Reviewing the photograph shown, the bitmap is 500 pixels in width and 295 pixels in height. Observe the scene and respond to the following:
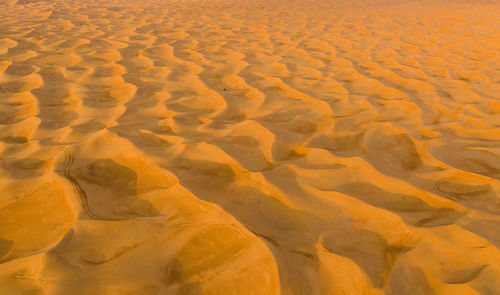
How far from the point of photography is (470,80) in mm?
2812

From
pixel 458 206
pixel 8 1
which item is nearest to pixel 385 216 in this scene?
pixel 458 206

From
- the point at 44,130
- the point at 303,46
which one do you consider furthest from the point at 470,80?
the point at 44,130

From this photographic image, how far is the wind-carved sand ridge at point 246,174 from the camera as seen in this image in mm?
976

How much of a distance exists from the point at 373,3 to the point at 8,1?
28.0 feet

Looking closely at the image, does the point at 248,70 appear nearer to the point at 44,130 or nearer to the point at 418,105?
the point at 418,105

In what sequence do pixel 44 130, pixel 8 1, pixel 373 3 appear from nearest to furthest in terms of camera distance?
pixel 44 130 → pixel 8 1 → pixel 373 3

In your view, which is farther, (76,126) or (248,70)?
(248,70)

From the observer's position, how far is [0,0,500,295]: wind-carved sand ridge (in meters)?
0.98

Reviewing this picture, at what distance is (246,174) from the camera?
1.42 m

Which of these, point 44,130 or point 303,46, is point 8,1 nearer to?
point 303,46

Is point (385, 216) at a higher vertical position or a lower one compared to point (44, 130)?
higher

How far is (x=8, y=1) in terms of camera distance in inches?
300

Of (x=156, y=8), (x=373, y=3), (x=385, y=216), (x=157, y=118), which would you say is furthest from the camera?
(x=373, y=3)

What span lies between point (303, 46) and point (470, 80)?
177 centimetres
